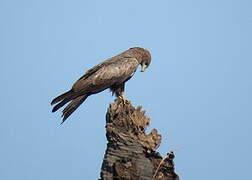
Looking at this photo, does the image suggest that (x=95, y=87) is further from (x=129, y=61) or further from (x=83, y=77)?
(x=129, y=61)

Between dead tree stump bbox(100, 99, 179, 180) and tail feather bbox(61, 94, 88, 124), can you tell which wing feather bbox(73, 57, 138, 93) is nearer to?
tail feather bbox(61, 94, 88, 124)

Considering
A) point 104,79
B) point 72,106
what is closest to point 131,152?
point 72,106

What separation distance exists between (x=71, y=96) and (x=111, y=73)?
1.57 metres

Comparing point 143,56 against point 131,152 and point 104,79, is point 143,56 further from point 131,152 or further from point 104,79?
point 131,152

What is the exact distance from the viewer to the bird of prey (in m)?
12.8

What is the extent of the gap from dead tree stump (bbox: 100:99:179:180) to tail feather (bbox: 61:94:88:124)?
8.81 feet

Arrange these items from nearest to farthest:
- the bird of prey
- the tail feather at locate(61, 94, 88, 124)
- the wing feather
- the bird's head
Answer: the tail feather at locate(61, 94, 88, 124), the bird of prey, the wing feather, the bird's head

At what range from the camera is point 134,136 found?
914 cm

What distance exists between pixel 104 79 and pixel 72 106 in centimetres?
160

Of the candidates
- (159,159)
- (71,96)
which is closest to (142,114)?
(159,159)

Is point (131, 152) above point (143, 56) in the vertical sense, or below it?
below

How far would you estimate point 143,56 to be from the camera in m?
15.5

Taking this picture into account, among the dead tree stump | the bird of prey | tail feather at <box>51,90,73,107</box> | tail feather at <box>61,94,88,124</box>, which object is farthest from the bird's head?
the dead tree stump

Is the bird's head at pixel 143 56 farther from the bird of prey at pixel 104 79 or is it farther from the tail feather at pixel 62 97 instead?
the tail feather at pixel 62 97
